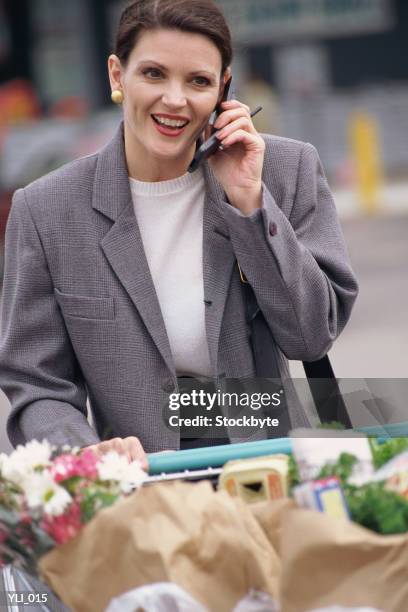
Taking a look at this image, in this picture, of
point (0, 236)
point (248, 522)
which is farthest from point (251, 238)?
point (0, 236)

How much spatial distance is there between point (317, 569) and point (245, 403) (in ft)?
2.92

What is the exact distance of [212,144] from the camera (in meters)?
3.31

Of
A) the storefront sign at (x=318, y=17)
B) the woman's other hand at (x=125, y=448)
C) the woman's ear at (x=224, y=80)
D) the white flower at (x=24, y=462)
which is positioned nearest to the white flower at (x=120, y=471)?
the white flower at (x=24, y=462)

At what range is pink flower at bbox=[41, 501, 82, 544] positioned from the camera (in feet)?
7.97

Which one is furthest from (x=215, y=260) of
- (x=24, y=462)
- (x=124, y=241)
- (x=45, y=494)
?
(x=45, y=494)

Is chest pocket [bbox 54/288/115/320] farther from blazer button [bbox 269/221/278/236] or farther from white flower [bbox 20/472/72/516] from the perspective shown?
white flower [bbox 20/472/72/516]

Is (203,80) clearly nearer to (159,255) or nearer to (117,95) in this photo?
(117,95)

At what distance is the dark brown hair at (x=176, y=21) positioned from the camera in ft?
10.5

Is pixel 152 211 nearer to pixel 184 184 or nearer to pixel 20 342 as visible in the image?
pixel 184 184

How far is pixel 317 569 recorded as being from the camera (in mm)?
2250

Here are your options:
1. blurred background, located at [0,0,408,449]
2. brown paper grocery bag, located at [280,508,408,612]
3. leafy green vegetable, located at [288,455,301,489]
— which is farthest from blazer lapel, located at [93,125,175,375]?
blurred background, located at [0,0,408,449]

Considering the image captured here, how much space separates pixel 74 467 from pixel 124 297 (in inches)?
35.4

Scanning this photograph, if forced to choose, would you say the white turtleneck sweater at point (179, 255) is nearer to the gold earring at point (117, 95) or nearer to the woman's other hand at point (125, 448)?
the gold earring at point (117, 95)

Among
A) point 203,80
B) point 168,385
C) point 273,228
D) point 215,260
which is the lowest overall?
point 168,385
